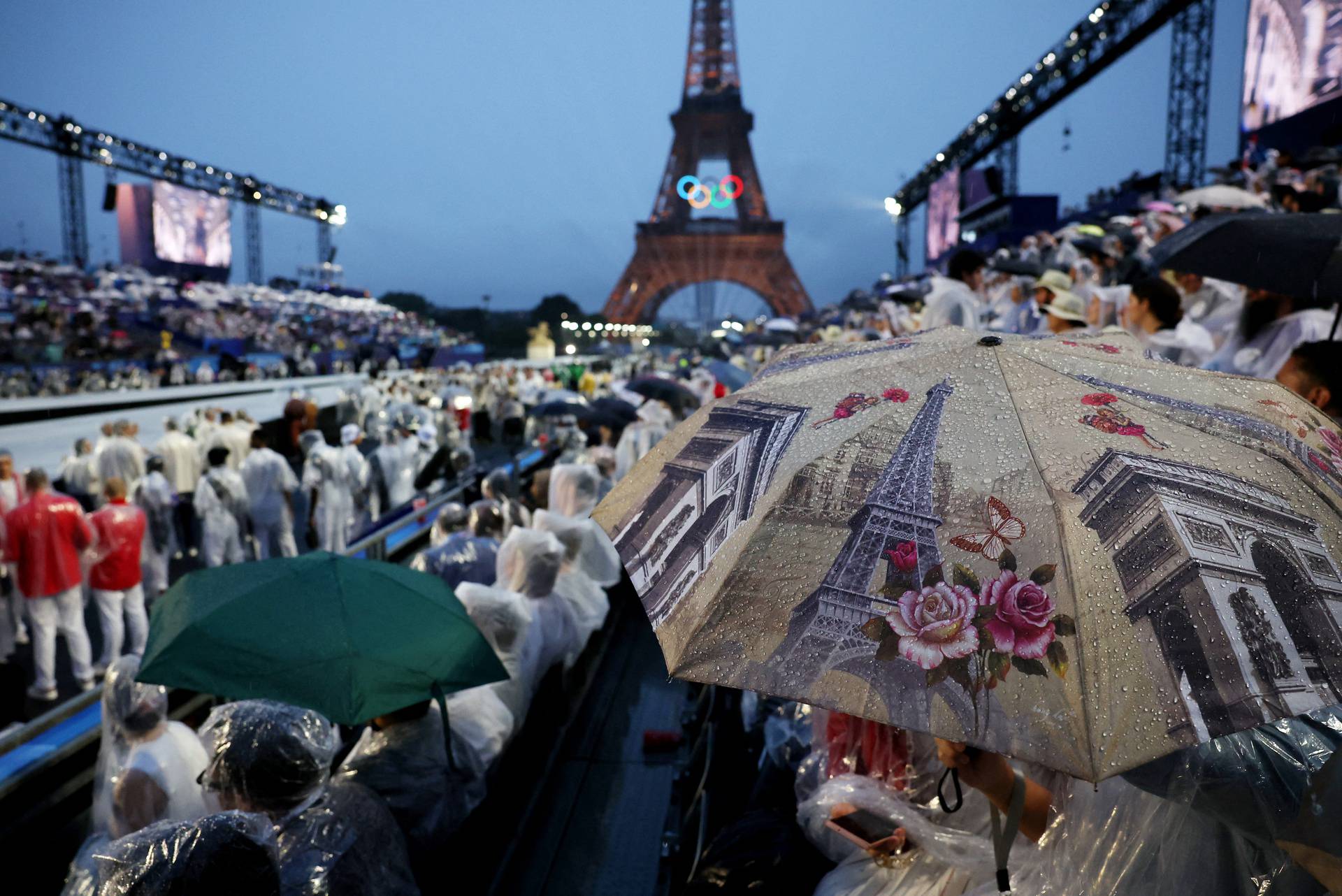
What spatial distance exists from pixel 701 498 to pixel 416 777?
2.06m

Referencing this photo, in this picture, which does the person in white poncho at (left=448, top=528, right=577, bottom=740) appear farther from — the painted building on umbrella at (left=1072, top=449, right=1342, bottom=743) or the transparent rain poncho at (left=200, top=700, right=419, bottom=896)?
the painted building on umbrella at (left=1072, top=449, right=1342, bottom=743)

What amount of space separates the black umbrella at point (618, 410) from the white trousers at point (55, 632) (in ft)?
19.1

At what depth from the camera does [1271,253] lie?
3.02 metres

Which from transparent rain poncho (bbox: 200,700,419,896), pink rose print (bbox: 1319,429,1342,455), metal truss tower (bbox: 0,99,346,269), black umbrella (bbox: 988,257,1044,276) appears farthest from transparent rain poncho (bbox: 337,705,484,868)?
metal truss tower (bbox: 0,99,346,269)

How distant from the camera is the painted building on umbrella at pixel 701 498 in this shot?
1.48m

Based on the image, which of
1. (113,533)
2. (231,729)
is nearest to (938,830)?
(231,729)

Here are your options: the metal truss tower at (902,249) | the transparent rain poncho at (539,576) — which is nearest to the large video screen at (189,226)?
the metal truss tower at (902,249)

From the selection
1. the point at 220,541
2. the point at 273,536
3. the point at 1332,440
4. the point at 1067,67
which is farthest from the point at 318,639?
the point at 1067,67

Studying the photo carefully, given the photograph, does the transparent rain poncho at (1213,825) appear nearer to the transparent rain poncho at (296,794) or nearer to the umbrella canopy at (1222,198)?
the transparent rain poncho at (296,794)

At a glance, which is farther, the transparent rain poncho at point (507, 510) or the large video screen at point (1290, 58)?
the large video screen at point (1290, 58)

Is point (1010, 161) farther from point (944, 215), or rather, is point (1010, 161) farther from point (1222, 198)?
point (1222, 198)

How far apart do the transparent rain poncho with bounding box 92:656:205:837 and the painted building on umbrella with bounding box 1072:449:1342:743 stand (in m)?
2.84

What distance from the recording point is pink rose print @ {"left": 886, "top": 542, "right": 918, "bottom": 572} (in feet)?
4.21

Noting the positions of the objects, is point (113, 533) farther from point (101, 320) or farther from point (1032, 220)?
point (101, 320)
